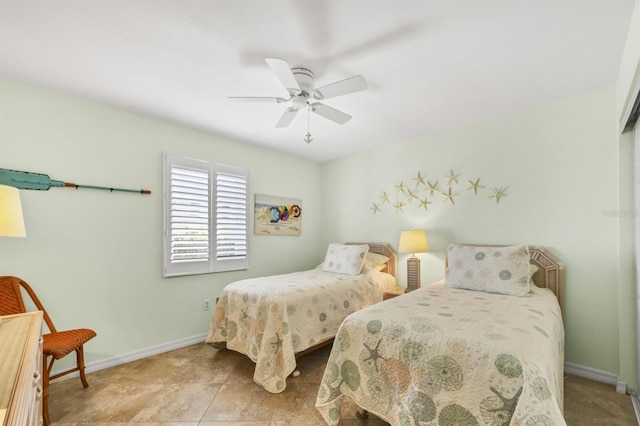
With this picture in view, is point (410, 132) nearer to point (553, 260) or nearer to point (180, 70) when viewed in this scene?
point (553, 260)

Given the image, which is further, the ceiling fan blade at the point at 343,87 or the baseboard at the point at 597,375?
the baseboard at the point at 597,375

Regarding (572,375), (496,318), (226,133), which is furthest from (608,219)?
(226,133)

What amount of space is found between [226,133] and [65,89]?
4.72ft

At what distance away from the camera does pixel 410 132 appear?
340 centimetres

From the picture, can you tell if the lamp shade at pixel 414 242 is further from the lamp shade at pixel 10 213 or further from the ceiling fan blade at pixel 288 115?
the lamp shade at pixel 10 213

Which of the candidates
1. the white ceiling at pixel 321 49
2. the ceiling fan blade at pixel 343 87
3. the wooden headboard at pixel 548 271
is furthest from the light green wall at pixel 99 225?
the wooden headboard at pixel 548 271

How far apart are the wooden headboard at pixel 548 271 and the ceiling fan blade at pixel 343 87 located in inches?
87.6

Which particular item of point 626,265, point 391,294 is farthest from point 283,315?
point 626,265

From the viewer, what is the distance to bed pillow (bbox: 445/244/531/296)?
2.30 metres

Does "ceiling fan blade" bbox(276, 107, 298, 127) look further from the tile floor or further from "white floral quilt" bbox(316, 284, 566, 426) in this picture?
the tile floor

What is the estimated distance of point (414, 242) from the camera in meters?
3.21

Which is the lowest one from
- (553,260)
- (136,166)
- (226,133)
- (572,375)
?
(572,375)

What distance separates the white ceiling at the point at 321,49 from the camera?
1538mm

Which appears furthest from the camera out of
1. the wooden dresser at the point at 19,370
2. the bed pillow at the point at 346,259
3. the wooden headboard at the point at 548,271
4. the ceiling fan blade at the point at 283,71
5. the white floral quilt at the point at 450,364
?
the bed pillow at the point at 346,259
